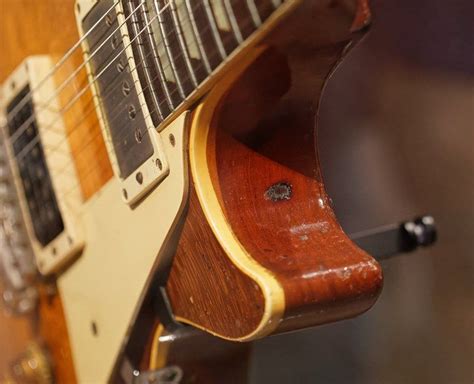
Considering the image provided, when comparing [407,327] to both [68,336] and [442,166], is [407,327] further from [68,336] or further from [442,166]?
[68,336]

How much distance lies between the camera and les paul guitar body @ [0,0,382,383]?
16.0 inches

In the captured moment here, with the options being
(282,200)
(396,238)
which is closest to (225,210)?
(282,200)

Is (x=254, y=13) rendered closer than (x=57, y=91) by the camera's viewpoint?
Yes

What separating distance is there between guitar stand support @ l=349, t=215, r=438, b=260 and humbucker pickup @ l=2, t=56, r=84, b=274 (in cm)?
27

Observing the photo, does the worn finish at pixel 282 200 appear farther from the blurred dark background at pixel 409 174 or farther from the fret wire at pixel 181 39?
the blurred dark background at pixel 409 174

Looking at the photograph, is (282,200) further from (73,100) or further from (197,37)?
(73,100)

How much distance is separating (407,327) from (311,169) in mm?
483

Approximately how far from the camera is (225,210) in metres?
0.46

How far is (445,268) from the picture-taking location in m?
→ 0.89

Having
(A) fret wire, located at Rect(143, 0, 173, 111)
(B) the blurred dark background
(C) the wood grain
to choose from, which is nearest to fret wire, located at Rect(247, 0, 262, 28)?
(A) fret wire, located at Rect(143, 0, 173, 111)

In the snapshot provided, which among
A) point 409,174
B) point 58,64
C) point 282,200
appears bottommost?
point 409,174

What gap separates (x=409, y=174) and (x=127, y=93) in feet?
1.73

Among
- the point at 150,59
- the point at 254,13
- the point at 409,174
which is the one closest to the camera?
the point at 254,13

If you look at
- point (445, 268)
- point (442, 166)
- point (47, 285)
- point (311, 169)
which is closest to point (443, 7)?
point (442, 166)
